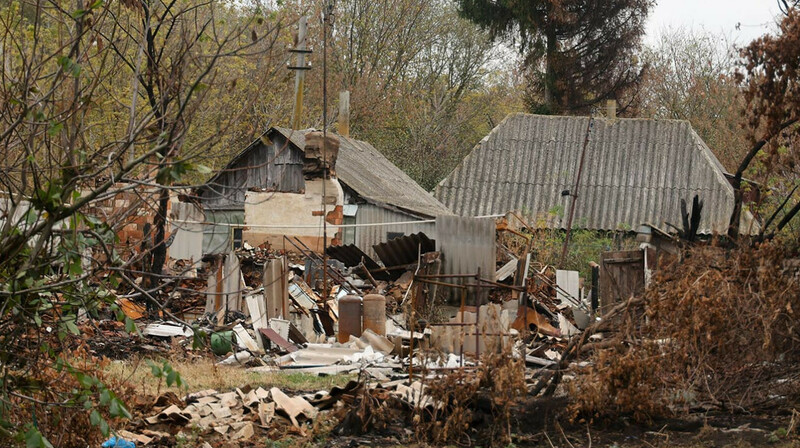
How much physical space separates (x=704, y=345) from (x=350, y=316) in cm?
675

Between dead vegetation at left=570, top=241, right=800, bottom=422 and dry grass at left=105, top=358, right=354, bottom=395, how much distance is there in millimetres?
3299

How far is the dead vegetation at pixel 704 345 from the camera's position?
8516 millimetres

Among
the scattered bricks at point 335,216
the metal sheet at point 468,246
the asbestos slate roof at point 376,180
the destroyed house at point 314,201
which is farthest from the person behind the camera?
the asbestos slate roof at point 376,180

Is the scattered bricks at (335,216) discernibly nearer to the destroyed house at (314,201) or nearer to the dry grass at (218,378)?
the destroyed house at (314,201)

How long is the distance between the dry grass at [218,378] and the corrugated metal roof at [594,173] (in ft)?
57.5

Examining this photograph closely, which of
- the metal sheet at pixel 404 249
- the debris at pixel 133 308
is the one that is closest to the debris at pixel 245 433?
the debris at pixel 133 308

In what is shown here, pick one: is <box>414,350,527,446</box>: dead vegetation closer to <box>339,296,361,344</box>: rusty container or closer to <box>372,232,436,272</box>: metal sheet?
<box>339,296,361,344</box>: rusty container

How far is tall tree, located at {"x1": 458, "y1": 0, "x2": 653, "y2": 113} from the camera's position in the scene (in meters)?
32.1

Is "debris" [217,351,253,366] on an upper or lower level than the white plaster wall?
lower

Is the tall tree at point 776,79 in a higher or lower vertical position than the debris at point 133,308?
higher

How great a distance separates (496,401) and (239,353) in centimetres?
546

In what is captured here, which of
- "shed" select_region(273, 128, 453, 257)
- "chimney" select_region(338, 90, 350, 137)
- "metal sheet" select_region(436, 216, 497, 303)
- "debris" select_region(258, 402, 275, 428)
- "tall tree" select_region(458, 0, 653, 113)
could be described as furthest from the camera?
"tall tree" select_region(458, 0, 653, 113)

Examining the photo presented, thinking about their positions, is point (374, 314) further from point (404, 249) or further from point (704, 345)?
point (704, 345)

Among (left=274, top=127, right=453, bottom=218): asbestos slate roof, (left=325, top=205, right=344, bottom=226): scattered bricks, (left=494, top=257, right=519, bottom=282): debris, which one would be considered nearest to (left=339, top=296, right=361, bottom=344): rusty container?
(left=494, top=257, right=519, bottom=282): debris
